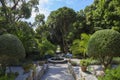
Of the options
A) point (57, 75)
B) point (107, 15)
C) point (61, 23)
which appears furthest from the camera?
point (61, 23)

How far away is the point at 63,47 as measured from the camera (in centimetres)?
4584

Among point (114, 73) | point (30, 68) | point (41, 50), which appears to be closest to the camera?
point (114, 73)

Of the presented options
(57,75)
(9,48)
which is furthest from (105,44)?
(9,48)

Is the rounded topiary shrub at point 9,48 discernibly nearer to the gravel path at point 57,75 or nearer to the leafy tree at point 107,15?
the gravel path at point 57,75

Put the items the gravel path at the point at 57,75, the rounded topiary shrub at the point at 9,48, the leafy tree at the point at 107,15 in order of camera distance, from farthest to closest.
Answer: the leafy tree at the point at 107,15 → the gravel path at the point at 57,75 → the rounded topiary shrub at the point at 9,48

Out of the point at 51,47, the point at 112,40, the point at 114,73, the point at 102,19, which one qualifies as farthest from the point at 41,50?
the point at 114,73

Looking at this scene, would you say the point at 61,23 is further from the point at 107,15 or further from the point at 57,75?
the point at 57,75

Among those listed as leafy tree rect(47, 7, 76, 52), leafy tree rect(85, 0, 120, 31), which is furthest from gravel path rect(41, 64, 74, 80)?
leafy tree rect(47, 7, 76, 52)

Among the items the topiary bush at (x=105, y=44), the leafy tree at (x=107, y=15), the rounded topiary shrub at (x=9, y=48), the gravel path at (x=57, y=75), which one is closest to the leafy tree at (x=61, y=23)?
the leafy tree at (x=107, y=15)

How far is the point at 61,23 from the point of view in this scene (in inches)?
1697

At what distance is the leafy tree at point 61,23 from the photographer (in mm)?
42250

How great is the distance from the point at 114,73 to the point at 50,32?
1452 inches

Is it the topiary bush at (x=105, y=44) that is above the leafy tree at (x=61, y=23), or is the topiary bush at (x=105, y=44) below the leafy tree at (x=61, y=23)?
below

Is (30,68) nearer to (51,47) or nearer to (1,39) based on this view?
(1,39)
